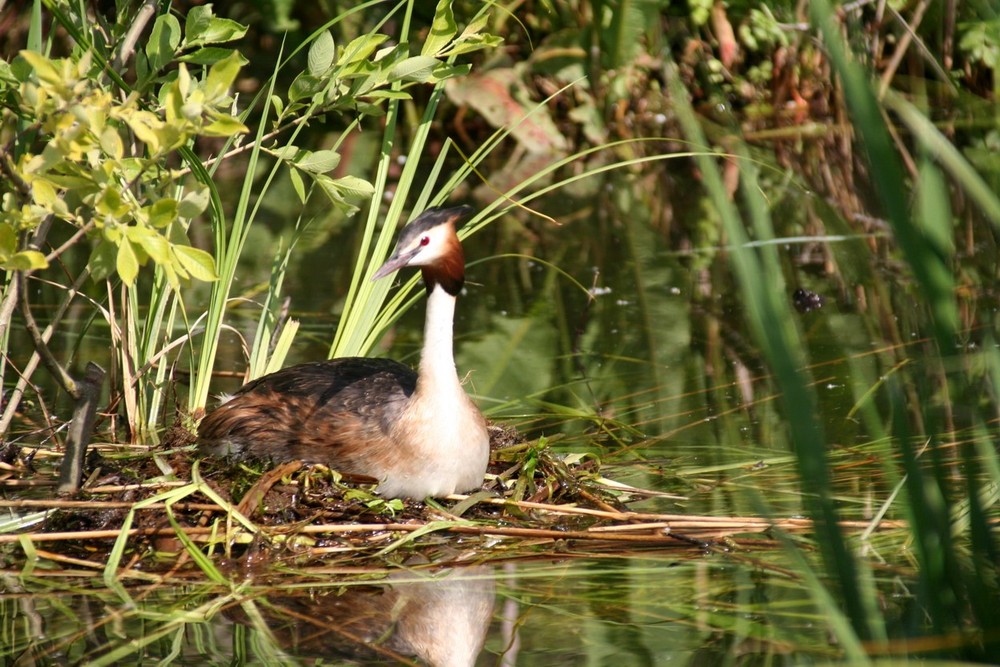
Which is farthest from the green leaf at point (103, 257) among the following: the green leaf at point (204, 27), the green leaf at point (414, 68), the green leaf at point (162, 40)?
the green leaf at point (414, 68)

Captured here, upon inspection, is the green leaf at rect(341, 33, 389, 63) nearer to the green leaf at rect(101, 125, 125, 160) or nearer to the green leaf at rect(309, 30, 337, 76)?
the green leaf at rect(309, 30, 337, 76)

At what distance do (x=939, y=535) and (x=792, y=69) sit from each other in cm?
1060

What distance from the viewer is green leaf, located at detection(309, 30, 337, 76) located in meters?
3.86

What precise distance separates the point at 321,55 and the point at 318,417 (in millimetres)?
1191

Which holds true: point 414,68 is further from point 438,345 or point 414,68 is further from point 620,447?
point 620,447

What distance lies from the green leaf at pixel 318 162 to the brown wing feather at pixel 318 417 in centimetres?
87

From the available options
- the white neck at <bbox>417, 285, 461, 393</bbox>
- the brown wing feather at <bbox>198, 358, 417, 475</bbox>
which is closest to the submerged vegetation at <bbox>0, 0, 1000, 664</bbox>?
the brown wing feather at <bbox>198, 358, 417, 475</bbox>

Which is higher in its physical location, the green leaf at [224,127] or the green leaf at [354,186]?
the green leaf at [224,127]

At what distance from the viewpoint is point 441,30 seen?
164 inches

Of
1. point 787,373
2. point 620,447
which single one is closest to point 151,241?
point 787,373

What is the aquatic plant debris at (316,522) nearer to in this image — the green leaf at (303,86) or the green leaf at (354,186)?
the green leaf at (354,186)

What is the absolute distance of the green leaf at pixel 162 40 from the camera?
3.46 metres

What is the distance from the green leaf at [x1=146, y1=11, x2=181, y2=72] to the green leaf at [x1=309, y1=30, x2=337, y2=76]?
0.47 m

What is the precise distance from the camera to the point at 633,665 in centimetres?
300
